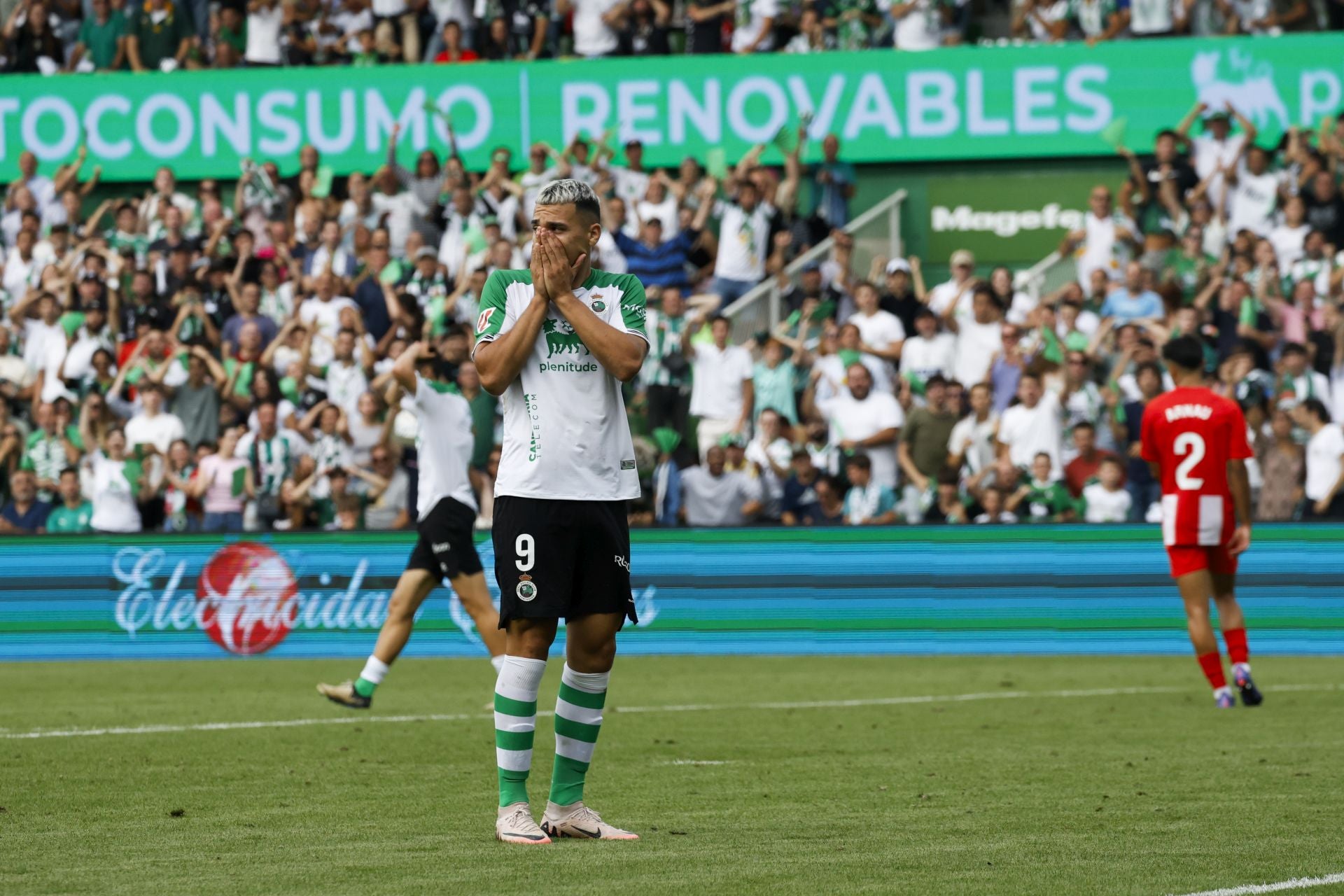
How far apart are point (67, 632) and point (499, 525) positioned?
1393 centimetres

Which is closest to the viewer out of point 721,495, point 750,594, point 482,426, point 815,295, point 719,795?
point 719,795

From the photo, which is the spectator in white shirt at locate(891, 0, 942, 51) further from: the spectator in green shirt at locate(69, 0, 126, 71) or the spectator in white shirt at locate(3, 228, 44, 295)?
the spectator in white shirt at locate(3, 228, 44, 295)

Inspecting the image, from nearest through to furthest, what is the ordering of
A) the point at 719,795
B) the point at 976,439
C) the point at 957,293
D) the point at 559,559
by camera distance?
the point at 559,559, the point at 719,795, the point at 976,439, the point at 957,293

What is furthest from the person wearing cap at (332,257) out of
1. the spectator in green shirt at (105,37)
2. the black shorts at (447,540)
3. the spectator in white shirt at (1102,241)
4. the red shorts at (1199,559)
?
the red shorts at (1199,559)

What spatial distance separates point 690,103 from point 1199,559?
42.1ft

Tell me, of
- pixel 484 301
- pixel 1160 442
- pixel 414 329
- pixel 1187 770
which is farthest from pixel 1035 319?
pixel 484 301

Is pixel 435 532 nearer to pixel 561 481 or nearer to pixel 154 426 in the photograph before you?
pixel 561 481

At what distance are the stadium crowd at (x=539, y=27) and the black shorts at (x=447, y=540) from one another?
12230 mm

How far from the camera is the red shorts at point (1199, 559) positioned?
13484 millimetres

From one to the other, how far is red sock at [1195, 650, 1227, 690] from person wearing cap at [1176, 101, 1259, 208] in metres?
9.39

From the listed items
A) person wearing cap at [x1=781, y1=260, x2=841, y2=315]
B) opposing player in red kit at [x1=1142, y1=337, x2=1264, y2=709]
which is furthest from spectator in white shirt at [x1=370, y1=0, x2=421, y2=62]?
opposing player in red kit at [x1=1142, y1=337, x2=1264, y2=709]

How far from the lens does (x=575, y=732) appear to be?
7.64m

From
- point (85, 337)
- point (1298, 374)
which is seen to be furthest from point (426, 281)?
point (1298, 374)

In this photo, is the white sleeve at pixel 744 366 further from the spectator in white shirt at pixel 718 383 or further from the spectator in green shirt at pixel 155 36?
the spectator in green shirt at pixel 155 36
